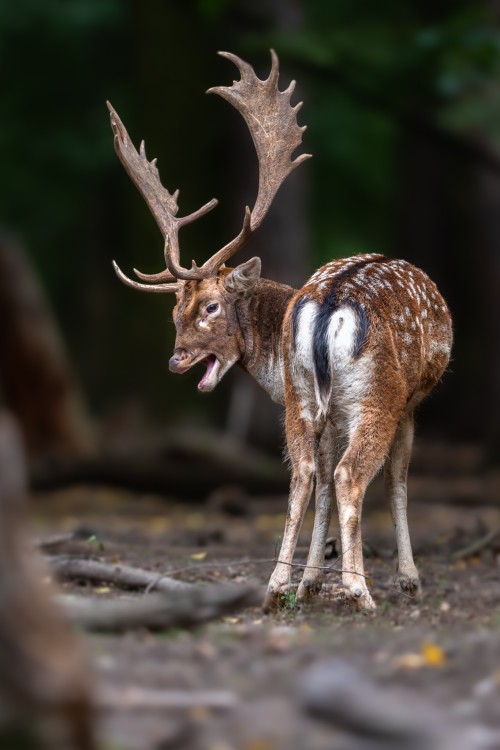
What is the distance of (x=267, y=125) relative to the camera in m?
7.91

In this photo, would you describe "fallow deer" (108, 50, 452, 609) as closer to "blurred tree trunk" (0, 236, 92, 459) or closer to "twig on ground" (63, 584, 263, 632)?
"twig on ground" (63, 584, 263, 632)

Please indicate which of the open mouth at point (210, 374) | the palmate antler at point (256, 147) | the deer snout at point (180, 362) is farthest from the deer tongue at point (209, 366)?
the palmate antler at point (256, 147)

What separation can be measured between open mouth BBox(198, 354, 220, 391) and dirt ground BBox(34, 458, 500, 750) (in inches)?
39.8

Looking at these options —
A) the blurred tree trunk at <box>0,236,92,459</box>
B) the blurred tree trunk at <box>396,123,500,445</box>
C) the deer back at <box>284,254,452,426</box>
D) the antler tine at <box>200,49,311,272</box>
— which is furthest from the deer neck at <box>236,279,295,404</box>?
the blurred tree trunk at <box>396,123,500,445</box>

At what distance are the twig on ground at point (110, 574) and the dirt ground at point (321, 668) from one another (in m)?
0.08

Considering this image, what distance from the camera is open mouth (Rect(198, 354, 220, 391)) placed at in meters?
7.31

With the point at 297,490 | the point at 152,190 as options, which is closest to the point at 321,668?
the point at 297,490

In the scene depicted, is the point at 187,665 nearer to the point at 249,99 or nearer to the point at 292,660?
the point at 292,660

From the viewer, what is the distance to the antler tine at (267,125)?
783 cm

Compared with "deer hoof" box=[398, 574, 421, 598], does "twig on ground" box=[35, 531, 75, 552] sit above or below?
below

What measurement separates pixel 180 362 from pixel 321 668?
10.7ft

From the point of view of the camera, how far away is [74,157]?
21.9 meters

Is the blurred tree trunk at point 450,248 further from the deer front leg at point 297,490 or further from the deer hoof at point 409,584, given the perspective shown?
the deer front leg at point 297,490

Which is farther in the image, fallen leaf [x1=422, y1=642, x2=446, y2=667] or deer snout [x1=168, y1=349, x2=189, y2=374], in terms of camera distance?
deer snout [x1=168, y1=349, x2=189, y2=374]
